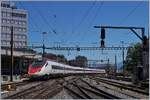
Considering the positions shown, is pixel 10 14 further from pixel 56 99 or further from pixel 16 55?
pixel 56 99

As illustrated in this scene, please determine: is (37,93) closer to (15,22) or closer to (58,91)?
(58,91)

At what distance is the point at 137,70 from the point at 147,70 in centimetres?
121

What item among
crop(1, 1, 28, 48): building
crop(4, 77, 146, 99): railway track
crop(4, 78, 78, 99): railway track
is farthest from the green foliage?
crop(4, 78, 78, 99): railway track

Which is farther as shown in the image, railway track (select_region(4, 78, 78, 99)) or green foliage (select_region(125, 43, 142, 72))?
green foliage (select_region(125, 43, 142, 72))

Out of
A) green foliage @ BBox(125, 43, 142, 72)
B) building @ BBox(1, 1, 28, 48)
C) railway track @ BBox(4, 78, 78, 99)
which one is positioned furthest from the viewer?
building @ BBox(1, 1, 28, 48)

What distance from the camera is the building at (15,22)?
162 meters

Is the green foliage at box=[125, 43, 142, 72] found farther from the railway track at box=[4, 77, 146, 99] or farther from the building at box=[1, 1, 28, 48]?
the railway track at box=[4, 77, 146, 99]

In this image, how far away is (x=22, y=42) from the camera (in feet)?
538

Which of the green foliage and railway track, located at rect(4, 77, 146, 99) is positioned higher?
the green foliage

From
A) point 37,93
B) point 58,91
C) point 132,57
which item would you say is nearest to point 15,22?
point 132,57

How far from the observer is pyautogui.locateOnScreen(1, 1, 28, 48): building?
162 m

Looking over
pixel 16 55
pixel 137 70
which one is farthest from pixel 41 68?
pixel 16 55

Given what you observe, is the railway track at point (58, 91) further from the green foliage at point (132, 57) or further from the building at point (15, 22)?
the building at point (15, 22)

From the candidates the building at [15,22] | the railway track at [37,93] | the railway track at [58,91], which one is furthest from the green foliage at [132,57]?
the railway track at [37,93]
